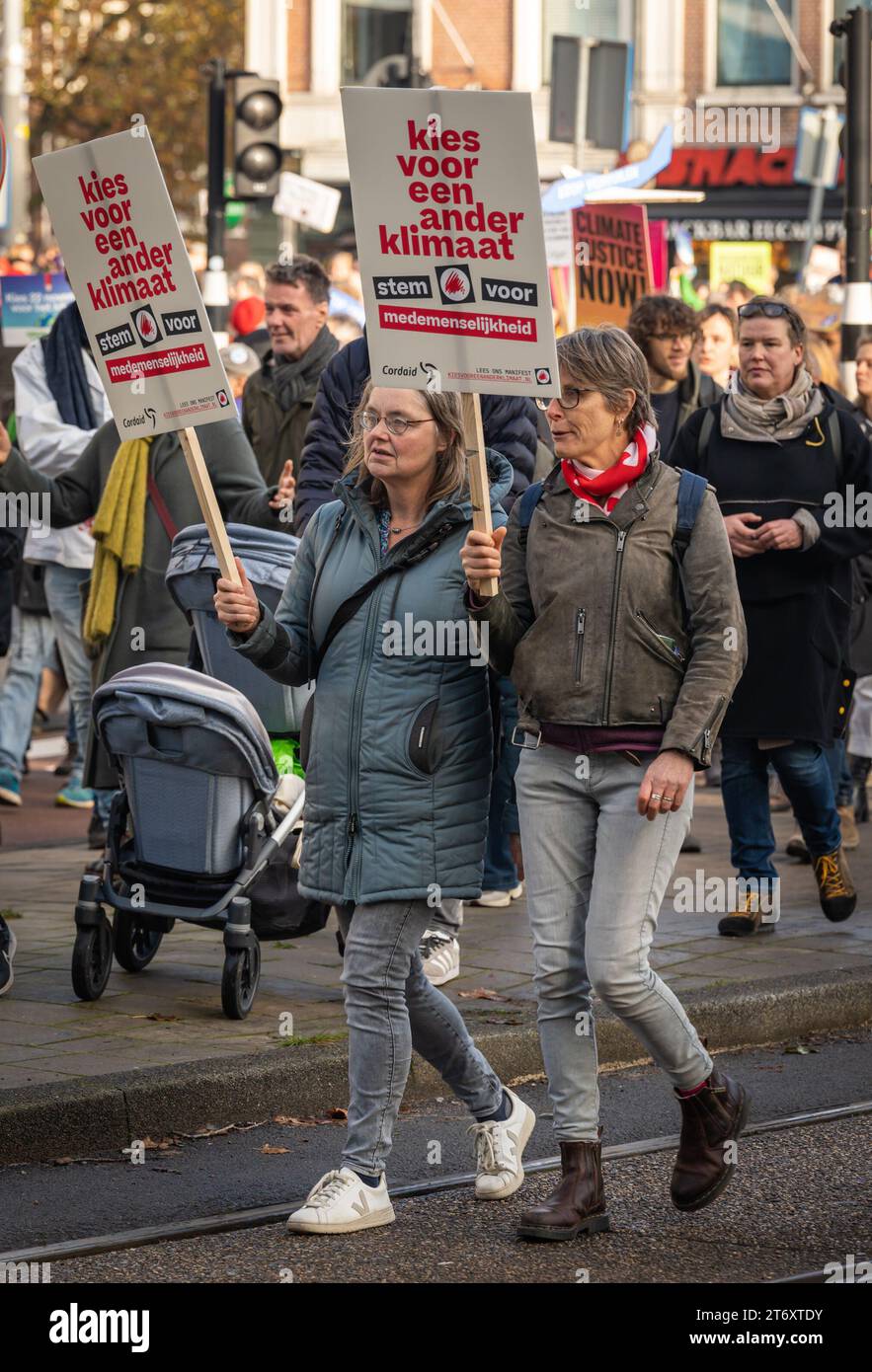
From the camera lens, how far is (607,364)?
16.6ft

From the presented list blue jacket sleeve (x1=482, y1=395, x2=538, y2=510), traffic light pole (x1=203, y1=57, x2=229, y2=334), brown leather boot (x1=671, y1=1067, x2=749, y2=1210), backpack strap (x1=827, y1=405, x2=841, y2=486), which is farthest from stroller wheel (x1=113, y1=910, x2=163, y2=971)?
traffic light pole (x1=203, y1=57, x2=229, y2=334)

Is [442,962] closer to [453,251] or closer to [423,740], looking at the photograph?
[423,740]

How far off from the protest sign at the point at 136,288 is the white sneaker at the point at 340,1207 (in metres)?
1.46

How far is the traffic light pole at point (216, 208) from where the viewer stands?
18484mm

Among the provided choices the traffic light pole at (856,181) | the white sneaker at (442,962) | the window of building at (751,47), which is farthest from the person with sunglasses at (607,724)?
the window of building at (751,47)

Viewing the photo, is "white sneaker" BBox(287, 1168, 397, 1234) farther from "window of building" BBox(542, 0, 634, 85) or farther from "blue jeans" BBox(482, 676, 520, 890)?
"window of building" BBox(542, 0, 634, 85)

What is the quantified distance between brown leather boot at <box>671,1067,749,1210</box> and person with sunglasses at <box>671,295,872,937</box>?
119 inches

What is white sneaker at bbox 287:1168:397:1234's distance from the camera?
4961 millimetres

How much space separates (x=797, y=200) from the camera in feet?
110

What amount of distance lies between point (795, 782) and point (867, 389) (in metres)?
2.82

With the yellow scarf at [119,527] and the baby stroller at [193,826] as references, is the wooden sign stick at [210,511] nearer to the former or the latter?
the baby stroller at [193,826]
